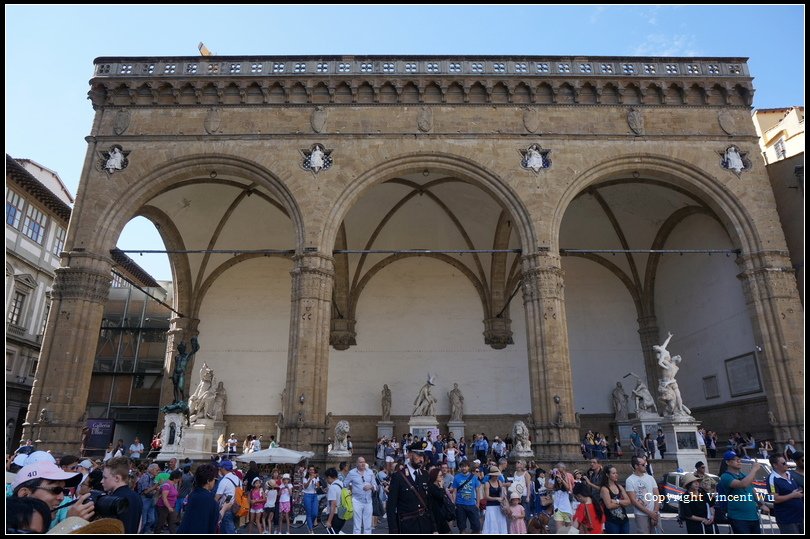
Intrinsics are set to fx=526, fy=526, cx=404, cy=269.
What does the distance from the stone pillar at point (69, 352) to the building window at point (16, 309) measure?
1369cm

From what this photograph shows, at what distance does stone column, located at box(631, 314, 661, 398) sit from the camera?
2203 cm

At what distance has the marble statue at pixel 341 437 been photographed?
13945mm

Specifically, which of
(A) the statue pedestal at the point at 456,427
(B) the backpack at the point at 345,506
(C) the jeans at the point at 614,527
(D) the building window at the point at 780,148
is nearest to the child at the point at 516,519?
(C) the jeans at the point at 614,527

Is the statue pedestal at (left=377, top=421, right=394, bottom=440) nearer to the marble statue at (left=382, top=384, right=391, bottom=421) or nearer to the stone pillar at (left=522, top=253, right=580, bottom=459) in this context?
the marble statue at (left=382, top=384, right=391, bottom=421)

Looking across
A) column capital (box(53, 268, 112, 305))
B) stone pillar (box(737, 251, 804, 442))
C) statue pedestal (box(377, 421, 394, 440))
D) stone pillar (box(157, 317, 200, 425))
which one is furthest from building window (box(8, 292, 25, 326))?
stone pillar (box(737, 251, 804, 442))

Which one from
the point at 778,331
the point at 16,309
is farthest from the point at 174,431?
the point at 16,309

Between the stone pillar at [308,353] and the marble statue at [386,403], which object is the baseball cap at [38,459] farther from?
the marble statue at [386,403]

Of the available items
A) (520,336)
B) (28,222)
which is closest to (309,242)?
(520,336)

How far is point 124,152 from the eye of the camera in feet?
55.2

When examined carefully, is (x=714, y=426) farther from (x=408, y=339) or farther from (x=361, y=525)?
(x=361, y=525)

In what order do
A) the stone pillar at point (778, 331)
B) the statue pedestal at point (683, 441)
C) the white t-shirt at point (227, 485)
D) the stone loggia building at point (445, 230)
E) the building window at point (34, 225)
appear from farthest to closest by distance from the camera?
the building window at point (34, 225) < the stone loggia building at point (445, 230) < the stone pillar at point (778, 331) < the statue pedestal at point (683, 441) < the white t-shirt at point (227, 485)

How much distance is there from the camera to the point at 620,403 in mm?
21375

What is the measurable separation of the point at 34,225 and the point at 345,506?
26649mm

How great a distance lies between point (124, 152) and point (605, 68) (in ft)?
52.7
